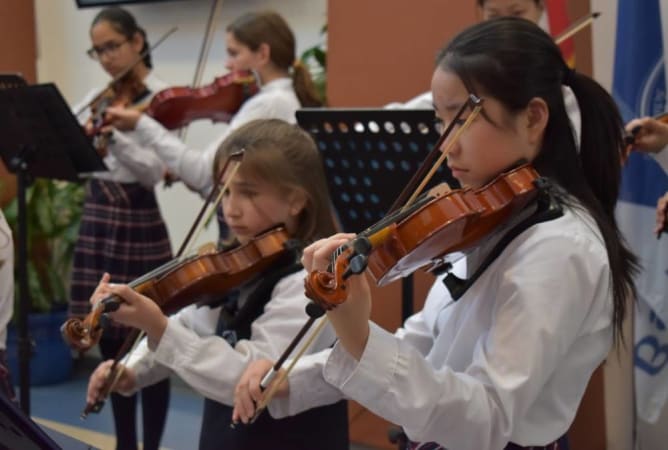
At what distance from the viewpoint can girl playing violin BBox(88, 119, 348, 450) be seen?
162 centimetres

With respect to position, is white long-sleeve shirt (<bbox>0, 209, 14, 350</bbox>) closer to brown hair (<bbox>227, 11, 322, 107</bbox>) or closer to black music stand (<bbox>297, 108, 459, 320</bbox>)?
black music stand (<bbox>297, 108, 459, 320</bbox>)

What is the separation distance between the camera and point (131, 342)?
1.79 metres

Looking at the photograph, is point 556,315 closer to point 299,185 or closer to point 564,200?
point 564,200

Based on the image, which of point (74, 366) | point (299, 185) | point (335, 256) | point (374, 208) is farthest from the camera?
point (74, 366)

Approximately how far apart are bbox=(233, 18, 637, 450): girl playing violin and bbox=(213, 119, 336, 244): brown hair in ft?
1.47

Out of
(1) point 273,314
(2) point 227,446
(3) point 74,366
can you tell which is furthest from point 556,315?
(3) point 74,366

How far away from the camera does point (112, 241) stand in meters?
3.12

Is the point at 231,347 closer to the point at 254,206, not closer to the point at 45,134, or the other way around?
the point at 254,206

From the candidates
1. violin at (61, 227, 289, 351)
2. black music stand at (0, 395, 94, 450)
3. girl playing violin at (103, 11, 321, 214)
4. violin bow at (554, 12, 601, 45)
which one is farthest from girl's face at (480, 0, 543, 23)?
black music stand at (0, 395, 94, 450)

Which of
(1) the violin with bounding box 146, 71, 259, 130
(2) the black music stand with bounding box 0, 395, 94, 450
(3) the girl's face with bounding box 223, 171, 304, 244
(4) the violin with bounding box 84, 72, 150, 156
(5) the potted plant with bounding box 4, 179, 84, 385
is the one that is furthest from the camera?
(5) the potted plant with bounding box 4, 179, 84, 385

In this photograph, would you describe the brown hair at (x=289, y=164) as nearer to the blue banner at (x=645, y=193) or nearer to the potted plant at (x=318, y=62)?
the blue banner at (x=645, y=193)

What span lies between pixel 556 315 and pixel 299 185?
0.78m

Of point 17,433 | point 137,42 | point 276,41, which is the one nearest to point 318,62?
point 276,41

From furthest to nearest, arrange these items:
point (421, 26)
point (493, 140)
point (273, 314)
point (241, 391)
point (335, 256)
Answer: point (421, 26), point (273, 314), point (241, 391), point (493, 140), point (335, 256)
